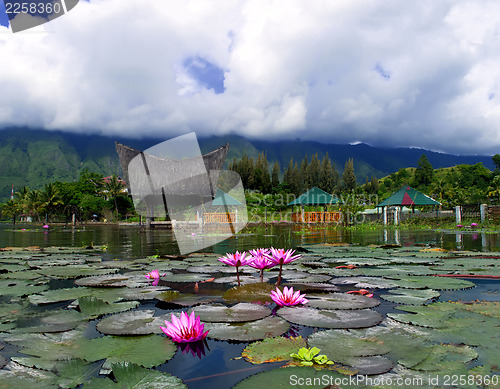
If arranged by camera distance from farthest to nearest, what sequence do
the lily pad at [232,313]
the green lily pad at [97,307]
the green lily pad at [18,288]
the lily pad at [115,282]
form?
the lily pad at [115,282], the green lily pad at [18,288], the green lily pad at [97,307], the lily pad at [232,313]

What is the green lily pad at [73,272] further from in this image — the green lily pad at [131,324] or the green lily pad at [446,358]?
the green lily pad at [446,358]

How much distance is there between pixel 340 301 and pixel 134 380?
3.94 ft

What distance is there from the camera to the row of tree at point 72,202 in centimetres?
3180

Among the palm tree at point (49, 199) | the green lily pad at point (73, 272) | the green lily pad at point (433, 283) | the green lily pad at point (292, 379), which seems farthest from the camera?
the palm tree at point (49, 199)

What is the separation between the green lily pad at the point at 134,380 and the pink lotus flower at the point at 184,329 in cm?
24

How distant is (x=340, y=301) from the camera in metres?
1.77

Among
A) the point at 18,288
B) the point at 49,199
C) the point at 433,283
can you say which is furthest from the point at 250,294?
the point at 49,199

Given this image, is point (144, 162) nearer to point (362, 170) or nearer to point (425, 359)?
point (425, 359)

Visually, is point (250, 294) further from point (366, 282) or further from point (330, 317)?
point (366, 282)

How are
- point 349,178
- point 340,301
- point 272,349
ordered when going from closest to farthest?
point 272,349
point 340,301
point 349,178

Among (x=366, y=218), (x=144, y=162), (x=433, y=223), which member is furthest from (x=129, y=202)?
(x=433, y=223)

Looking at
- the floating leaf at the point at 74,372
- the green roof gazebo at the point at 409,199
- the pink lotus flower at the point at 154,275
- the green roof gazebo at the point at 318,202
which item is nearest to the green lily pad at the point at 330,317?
the floating leaf at the point at 74,372

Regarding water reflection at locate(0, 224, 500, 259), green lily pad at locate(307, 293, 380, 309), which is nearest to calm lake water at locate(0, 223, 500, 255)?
water reflection at locate(0, 224, 500, 259)

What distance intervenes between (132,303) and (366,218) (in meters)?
21.2
